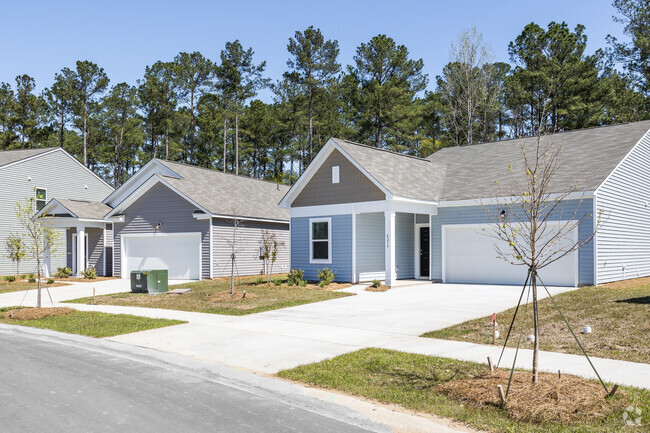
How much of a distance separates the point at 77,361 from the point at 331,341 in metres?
4.46

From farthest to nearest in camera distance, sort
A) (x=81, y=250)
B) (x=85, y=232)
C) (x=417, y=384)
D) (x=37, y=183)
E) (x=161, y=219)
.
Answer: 1. (x=37, y=183)
2. (x=85, y=232)
3. (x=81, y=250)
4. (x=161, y=219)
5. (x=417, y=384)

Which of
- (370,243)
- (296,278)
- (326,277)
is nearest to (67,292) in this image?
(296,278)

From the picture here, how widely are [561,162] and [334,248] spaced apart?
30.2 ft

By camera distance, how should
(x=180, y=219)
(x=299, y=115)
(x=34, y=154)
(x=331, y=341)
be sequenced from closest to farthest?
(x=331, y=341) < (x=180, y=219) < (x=34, y=154) < (x=299, y=115)

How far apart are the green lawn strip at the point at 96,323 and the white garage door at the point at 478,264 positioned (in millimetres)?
11720

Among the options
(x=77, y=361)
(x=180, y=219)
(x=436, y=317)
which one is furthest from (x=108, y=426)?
(x=180, y=219)

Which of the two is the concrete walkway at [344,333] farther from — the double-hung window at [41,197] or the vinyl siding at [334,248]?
the double-hung window at [41,197]

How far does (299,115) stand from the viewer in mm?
48250

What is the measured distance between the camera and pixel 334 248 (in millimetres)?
21734

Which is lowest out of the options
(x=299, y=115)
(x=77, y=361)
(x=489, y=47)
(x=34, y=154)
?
(x=77, y=361)

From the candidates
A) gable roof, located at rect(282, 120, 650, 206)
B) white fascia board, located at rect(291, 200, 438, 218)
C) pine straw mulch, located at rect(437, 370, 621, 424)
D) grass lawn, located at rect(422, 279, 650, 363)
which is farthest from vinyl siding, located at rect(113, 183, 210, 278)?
pine straw mulch, located at rect(437, 370, 621, 424)

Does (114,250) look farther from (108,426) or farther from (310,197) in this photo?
(108,426)

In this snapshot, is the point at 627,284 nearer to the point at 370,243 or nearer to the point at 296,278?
the point at 370,243

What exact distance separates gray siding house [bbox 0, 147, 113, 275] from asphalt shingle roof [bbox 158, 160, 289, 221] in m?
8.07
